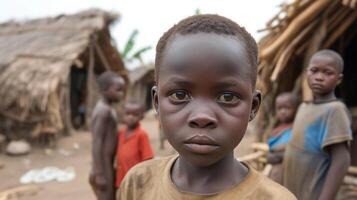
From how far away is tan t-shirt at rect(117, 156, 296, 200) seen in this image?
1032mm

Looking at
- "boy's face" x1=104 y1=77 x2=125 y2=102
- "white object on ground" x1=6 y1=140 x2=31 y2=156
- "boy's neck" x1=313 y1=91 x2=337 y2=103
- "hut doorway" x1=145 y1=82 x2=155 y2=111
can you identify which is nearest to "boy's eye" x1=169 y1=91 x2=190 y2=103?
"boy's neck" x1=313 y1=91 x2=337 y2=103

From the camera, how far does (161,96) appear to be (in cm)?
103

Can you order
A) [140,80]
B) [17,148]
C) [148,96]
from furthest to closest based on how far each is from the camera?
[148,96] → [140,80] → [17,148]

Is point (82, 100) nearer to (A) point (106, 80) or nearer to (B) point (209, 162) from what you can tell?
(A) point (106, 80)

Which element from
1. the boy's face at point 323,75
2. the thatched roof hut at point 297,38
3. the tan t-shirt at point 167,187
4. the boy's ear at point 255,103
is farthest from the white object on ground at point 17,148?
the boy's ear at point 255,103

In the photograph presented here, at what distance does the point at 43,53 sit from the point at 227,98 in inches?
408

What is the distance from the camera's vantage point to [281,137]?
3250 mm

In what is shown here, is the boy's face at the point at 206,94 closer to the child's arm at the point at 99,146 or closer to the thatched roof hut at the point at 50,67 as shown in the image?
the child's arm at the point at 99,146

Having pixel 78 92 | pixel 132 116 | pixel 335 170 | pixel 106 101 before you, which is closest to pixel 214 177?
pixel 335 170

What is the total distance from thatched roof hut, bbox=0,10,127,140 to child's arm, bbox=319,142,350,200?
787cm

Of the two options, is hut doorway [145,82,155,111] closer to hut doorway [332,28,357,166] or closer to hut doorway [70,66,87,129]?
hut doorway [70,66,87,129]

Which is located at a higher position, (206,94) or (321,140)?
(206,94)

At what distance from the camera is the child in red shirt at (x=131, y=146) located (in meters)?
3.43

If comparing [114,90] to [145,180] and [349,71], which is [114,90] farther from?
[349,71]
